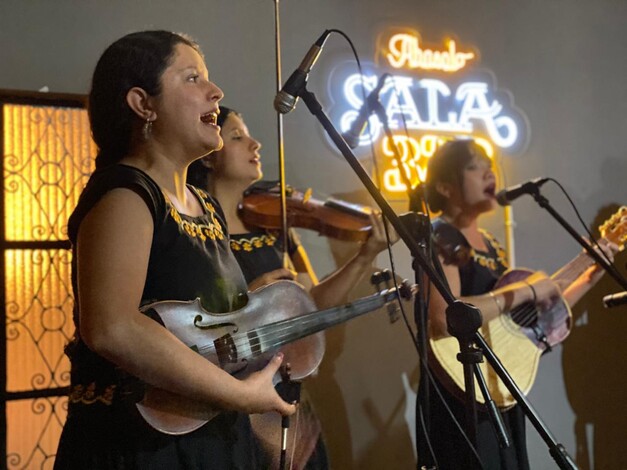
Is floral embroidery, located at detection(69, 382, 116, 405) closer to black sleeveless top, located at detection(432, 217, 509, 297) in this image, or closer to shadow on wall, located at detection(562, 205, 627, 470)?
black sleeveless top, located at detection(432, 217, 509, 297)

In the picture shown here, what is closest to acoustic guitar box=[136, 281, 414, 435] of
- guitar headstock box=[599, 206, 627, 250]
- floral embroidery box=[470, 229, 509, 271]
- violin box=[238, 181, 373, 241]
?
violin box=[238, 181, 373, 241]

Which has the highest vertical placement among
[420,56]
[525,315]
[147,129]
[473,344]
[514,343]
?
[420,56]

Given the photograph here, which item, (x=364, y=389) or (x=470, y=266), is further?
(x=364, y=389)

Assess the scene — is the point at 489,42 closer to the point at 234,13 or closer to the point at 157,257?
the point at 234,13

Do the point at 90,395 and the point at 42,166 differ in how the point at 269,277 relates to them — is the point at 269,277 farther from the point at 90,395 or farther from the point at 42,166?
the point at 42,166

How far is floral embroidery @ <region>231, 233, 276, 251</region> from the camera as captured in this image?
2.16m

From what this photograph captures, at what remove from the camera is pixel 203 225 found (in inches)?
54.5

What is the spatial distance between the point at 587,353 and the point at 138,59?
10.5 feet

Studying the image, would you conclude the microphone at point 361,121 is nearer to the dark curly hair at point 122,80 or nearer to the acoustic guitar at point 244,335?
the acoustic guitar at point 244,335

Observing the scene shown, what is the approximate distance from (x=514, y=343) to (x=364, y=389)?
81 cm

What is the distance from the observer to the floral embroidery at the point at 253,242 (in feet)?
7.07

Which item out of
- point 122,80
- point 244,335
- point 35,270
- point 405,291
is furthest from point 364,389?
point 122,80

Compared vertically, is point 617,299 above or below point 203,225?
below

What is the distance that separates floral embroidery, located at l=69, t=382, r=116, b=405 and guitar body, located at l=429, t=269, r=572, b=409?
1486 millimetres
